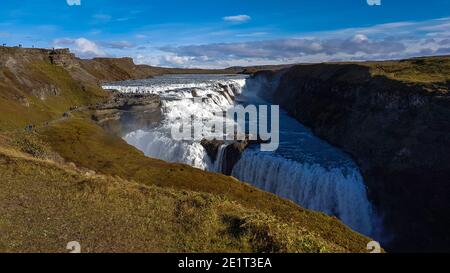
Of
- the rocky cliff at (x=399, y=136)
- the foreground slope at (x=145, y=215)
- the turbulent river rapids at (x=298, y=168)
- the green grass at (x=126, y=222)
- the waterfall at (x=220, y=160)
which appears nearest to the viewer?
the green grass at (x=126, y=222)

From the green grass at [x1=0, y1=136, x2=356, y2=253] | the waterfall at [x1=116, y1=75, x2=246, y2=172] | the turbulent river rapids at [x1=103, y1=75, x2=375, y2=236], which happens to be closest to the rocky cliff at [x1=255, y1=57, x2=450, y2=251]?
the turbulent river rapids at [x1=103, y1=75, x2=375, y2=236]

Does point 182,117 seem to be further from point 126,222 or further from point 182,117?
point 126,222

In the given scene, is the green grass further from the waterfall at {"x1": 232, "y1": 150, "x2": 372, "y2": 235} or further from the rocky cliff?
the waterfall at {"x1": 232, "y1": 150, "x2": 372, "y2": 235}

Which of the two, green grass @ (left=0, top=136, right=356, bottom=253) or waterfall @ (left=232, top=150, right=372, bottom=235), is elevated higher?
green grass @ (left=0, top=136, right=356, bottom=253)

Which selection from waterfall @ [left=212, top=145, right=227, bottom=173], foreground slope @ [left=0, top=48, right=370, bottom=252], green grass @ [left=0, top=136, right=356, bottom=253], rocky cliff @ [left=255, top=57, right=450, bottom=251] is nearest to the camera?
green grass @ [left=0, top=136, right=356, bottom=253]

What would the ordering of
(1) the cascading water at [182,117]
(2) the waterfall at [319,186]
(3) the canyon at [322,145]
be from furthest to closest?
(1) the cascading water at [182,117] → (2) the waterfall at [319,186] → (3) the canyon at [322,145]

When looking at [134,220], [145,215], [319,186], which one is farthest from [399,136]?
[134,220]

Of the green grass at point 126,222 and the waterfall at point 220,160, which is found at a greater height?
the green grass at point 126,222

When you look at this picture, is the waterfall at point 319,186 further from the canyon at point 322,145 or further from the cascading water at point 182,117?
the cascading water at point 182,117

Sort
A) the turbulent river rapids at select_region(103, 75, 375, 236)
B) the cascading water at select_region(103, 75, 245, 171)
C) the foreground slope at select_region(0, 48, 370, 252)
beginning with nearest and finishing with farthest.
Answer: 1. the foreground slope at select_region(0, 48, 370, 252)
2. the turbulent river rapids at select_region(103, 75, 375, 236)
3. the cascading water at select_region(103, 75, 245, 171)

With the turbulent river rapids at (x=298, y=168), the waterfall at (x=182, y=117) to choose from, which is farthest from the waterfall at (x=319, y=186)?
the waterfall at (x=182, y=117)
